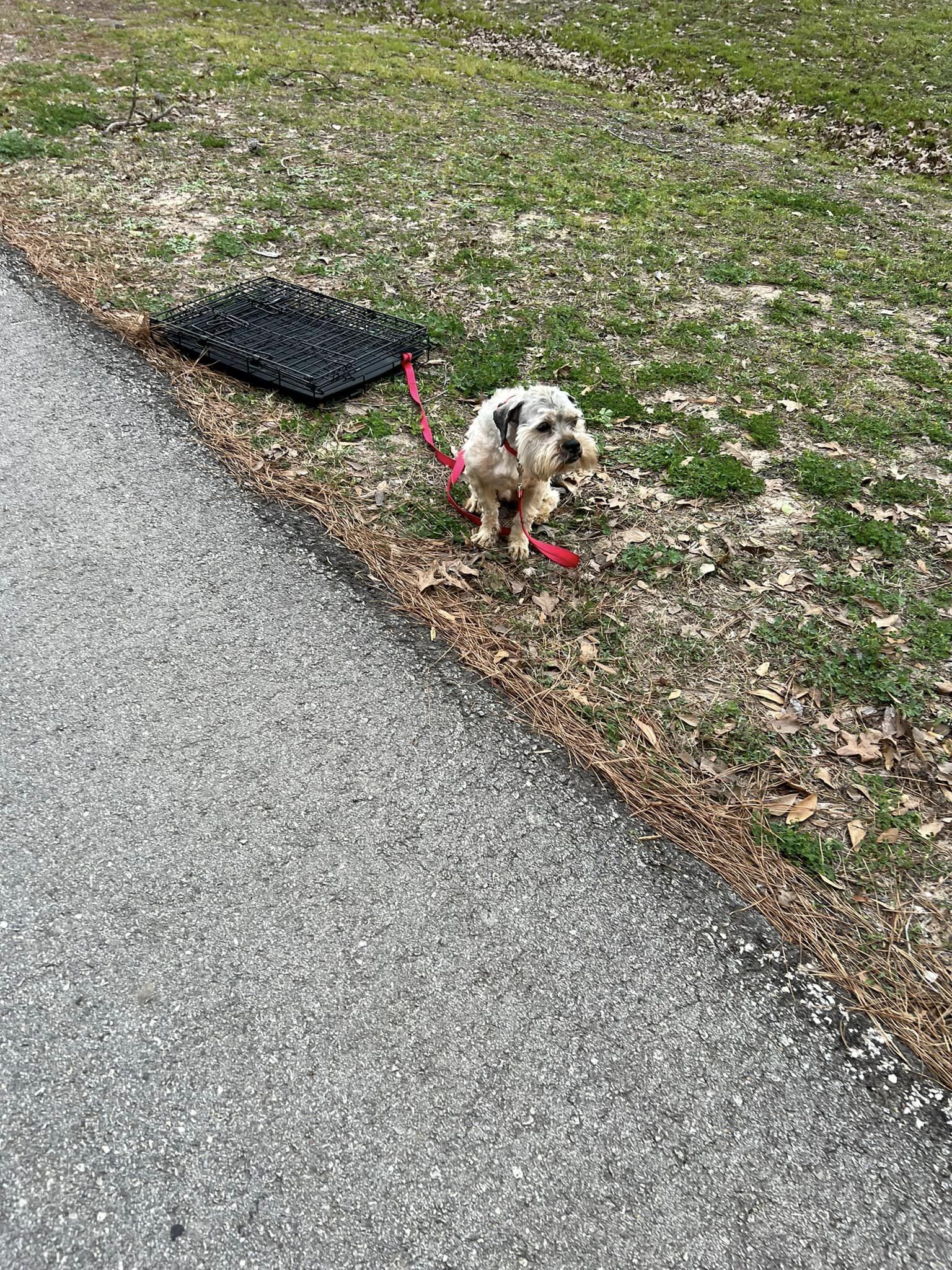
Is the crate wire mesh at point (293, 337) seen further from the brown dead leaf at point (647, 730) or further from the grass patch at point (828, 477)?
the brown dead leaf at point (647, 730)

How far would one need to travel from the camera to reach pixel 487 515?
15.9ft

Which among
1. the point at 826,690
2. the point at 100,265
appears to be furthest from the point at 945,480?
the point at 100,265

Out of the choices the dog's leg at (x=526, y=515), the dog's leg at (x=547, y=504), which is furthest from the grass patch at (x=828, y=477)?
the dog's leg at (x=526, y=515)

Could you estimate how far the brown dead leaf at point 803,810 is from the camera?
3.51 meters

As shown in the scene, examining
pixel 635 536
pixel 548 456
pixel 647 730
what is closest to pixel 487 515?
pixel 548 456

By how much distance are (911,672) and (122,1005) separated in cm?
393

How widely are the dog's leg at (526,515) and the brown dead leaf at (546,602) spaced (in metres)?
0.33

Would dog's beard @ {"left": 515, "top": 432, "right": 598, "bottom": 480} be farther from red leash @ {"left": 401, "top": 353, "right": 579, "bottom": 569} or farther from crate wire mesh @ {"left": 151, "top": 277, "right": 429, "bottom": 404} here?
crate wire mesh @ {"left": 151, "top": 277, "right": 429, "bottom": 404}

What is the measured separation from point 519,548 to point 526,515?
0.28m

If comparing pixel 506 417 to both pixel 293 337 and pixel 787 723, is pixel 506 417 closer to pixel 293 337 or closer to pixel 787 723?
pixel 787 723

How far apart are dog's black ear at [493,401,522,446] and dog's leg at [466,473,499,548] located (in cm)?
33

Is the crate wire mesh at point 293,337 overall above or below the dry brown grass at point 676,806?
above

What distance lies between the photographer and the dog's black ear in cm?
442

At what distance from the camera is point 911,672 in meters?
4.23
